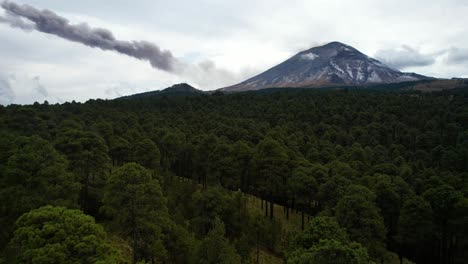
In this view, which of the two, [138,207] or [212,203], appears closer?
[138,207]

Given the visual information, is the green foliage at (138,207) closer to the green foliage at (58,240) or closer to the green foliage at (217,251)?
the green foliage at (217,251)

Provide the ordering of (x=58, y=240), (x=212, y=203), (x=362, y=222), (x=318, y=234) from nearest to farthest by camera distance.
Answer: (x=58, y=240), (x=318, y=234), (x=362, y=222), (x=212, y=203)

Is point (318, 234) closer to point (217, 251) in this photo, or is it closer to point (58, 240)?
point (217, 251)

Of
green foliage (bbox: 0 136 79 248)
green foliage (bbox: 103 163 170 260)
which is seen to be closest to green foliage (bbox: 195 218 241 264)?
green foliage (bbox: 103 163 170 260)

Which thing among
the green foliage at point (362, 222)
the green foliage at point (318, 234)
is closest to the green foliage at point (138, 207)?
the green foliage at point (318, 234)

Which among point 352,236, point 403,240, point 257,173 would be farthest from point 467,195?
point 257,173

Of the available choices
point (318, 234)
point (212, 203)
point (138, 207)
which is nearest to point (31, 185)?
point (138, 207)

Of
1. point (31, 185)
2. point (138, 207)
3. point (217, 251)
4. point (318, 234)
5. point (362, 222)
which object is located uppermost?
point (31, 185)

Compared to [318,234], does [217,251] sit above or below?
below
